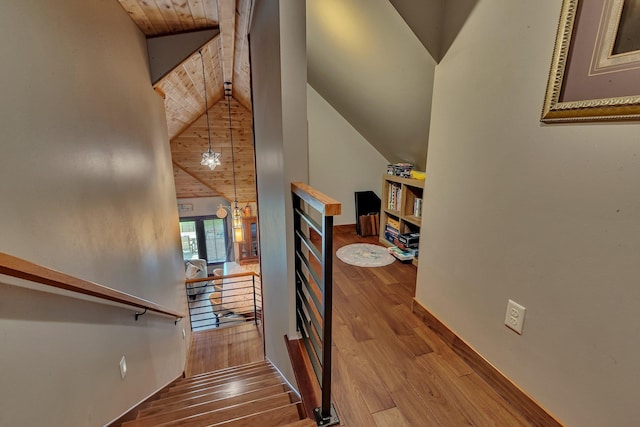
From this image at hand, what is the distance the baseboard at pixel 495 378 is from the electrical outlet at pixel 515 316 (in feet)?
0.82

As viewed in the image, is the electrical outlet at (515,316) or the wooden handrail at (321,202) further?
the electrical outlet at (515,316)

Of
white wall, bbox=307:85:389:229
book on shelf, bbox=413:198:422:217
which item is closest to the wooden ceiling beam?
white wall, bbox=307:85:389:229

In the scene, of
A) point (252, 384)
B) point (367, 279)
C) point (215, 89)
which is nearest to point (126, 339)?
point (252, 384)

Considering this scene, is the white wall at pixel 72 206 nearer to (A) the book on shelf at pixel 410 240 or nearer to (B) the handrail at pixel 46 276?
(B) the handrail at pixel 46 276

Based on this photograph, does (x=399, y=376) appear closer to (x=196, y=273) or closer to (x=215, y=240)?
(x=196, y=273)

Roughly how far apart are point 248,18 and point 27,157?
78.6 inches

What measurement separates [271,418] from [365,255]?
69.7 inches

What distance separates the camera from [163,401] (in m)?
2.20

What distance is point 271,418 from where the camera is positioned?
1442mm

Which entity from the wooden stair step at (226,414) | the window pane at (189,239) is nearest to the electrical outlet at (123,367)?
the wooden stair step at (226,414)

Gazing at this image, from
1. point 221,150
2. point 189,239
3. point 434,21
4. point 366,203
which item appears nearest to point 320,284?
point 434,21

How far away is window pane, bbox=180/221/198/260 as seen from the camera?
27.2 feet

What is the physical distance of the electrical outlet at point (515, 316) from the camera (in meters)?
1.25

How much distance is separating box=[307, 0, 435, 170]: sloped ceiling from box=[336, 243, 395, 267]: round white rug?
96 cm
